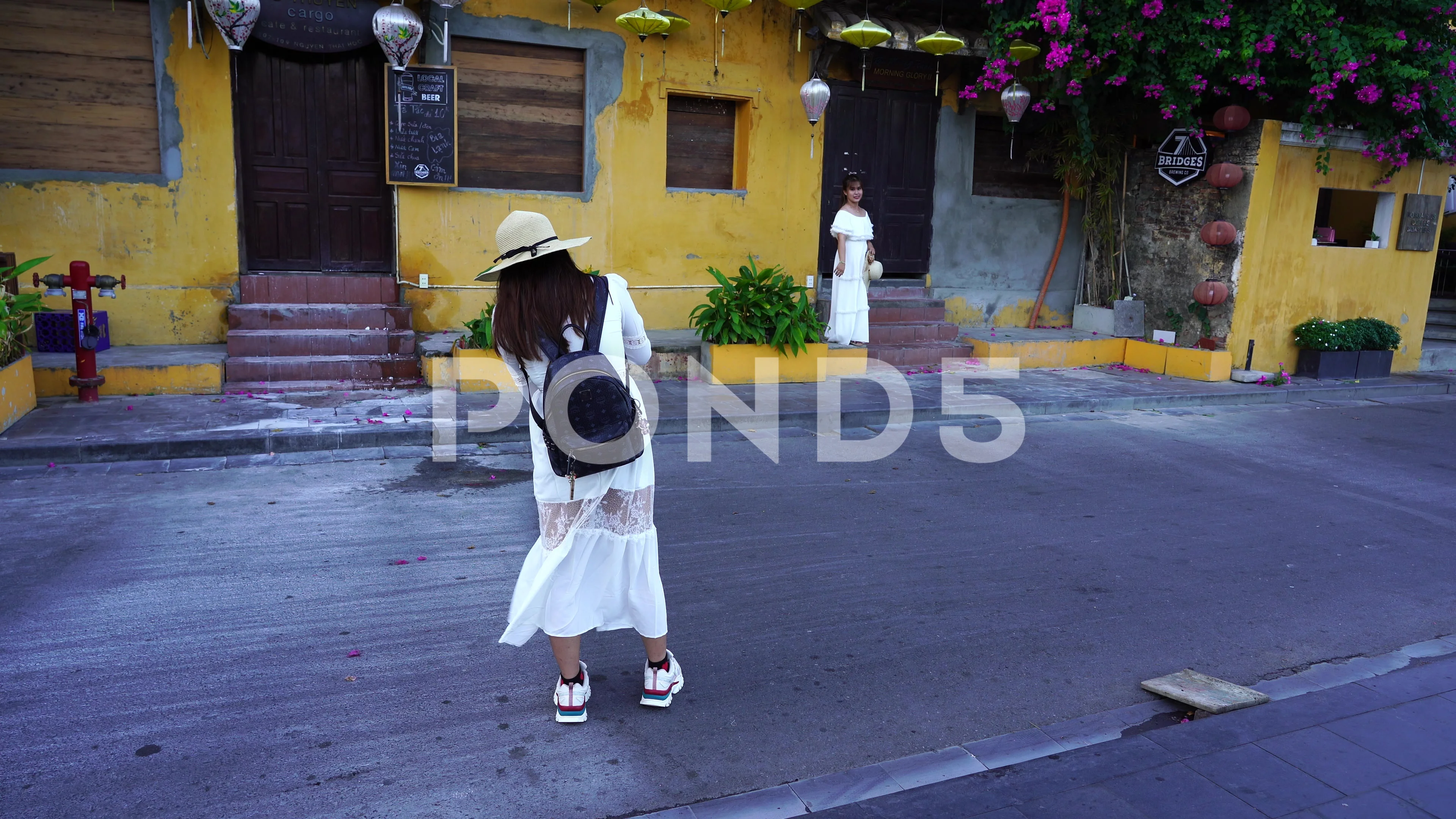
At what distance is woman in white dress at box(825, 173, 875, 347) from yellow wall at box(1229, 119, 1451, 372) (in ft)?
15.6

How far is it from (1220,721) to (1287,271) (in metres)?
10.3

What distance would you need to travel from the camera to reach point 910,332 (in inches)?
479

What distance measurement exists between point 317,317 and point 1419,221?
1345cm

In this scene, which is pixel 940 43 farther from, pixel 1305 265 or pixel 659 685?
pixel 659 685

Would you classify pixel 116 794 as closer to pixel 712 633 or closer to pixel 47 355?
pixel 712 633

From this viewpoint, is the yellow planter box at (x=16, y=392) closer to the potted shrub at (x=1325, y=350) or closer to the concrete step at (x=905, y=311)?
the concrete step at (x=905, y=311)

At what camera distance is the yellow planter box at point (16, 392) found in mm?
7164

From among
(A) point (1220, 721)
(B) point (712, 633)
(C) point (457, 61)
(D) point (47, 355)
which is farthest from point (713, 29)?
(A) point (1220, 721)

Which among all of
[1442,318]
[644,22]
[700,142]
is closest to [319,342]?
[644,22]

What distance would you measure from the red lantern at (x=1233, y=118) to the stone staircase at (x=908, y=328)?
3740 millimetres

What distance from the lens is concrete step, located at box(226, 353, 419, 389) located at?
8.99 m

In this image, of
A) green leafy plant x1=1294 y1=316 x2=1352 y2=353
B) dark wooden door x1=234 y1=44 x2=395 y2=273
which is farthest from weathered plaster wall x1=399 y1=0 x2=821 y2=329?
green leafy plant x1=1294 y1=316 x2=1352 y2=353

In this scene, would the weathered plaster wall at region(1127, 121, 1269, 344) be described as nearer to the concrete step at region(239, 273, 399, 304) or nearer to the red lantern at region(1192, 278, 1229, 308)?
the red lantern at region(1192, 278, 1229, 308)

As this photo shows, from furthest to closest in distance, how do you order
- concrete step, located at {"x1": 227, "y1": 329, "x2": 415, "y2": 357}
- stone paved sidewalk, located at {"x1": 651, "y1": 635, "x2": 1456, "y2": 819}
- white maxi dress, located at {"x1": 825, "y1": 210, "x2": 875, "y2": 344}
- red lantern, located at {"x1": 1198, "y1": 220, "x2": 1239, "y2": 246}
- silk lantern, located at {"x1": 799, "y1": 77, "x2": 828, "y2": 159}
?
1. red lantern, located at {"x1": 1198, "y1": 220, "x2": 1239, "y2": 246}
2. silk lantern, located at {"x1": 799, "y1": 77, "x2": 828, "y2": 159}
3. white maxi dress, located at {"x1": 825, "y1": 210, "x2": 875, "y2": 344}
4. concrete step, located at {"x1": 227, "y1": 329, "x2": 415, "y2": 357}
5. stone paved sidewalk, located at {"x1": 651, "y1": 635, "x2": 1456, "y2": 819}
